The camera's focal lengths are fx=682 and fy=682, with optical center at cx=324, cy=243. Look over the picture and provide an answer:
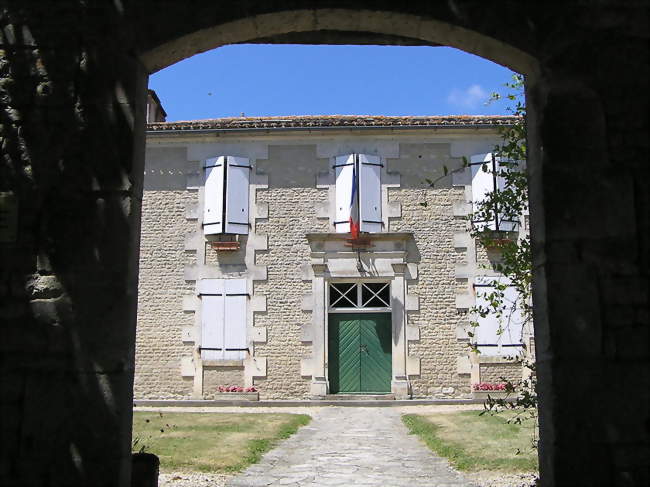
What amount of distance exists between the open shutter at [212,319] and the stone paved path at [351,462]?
4.16 metres

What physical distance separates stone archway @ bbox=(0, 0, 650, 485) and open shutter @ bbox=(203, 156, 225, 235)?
30.2ft

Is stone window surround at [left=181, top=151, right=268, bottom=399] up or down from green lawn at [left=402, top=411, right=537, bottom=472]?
up

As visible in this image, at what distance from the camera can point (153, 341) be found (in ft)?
42.2

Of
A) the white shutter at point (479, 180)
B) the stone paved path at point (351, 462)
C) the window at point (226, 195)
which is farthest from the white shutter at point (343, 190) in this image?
the stone paved path at point (351, 462)

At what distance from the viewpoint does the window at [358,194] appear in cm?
1278

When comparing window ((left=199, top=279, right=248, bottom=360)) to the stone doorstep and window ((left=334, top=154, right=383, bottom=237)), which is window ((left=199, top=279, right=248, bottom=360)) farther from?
window ((left=334, top=154, right=383, bottom=237))

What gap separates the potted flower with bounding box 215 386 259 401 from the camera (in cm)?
1238

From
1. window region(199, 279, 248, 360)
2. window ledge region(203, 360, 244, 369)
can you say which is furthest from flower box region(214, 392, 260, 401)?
window region(199, 279, 248, 360)

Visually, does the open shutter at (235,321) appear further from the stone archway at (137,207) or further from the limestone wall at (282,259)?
the stone archway at (137,207)

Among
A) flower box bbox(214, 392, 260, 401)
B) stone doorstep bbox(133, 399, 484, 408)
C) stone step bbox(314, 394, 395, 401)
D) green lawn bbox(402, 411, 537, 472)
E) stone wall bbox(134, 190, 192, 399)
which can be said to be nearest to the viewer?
green lawn bbox(402, 411, 537, 472)

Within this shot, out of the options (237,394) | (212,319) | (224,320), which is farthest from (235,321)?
(237,394)

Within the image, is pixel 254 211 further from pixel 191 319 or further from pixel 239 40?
pixel 239 40

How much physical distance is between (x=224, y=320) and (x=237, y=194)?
2.40m

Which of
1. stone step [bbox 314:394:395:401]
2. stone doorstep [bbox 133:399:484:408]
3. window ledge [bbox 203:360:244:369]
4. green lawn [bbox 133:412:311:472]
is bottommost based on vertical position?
stone doorstep [bbox 133:399:484:408]
